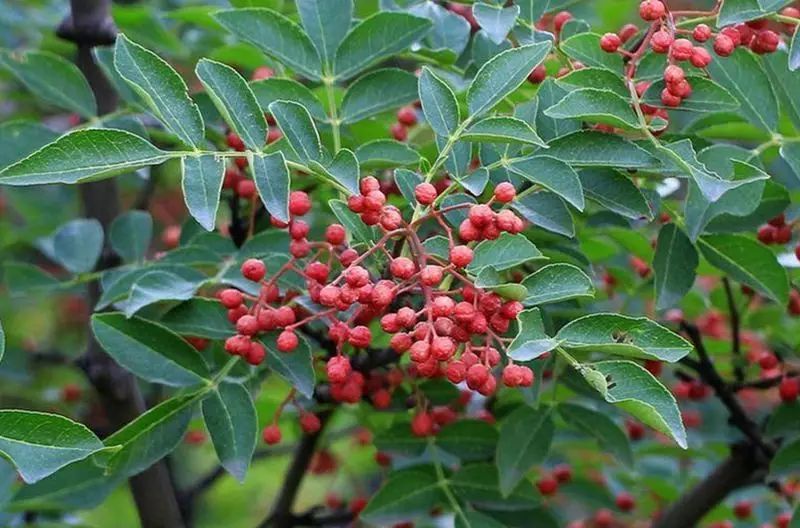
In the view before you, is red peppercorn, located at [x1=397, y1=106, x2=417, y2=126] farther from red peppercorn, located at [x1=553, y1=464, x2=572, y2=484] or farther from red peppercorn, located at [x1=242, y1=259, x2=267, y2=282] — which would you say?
red peppercorn, located at [x1=553, y1=464, x2=572, y2=484]

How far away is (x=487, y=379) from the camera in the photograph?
98 cm

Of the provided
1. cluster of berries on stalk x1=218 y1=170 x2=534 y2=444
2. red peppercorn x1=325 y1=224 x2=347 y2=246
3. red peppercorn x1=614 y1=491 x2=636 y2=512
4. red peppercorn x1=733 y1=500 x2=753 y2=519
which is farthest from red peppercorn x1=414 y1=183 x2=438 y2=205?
red peppercorn x1=733 y1=500 x2=753 y2=519

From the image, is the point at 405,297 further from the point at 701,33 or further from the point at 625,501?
the point at 625,501

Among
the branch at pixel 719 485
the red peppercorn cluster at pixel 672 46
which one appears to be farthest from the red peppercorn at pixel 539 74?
the branch at pixel 719 485

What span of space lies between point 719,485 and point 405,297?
749 mm

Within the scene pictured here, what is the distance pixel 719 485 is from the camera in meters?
1.60

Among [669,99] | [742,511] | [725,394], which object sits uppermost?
[669,99]

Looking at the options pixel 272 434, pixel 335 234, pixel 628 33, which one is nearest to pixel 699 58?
pixel 628 33

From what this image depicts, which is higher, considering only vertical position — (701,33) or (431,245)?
(701,33)

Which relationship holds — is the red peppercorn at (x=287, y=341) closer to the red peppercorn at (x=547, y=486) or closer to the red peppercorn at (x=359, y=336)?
the red peppercorn at (x=359, y=336)

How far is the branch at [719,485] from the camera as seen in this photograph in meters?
1.55

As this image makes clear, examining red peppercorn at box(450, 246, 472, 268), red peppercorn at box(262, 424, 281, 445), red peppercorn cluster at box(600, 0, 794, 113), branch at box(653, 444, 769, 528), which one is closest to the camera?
red peppercorn at box(450, 246, 472, 268)

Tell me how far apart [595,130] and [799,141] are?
0.31 m

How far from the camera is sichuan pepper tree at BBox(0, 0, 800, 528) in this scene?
97cm
